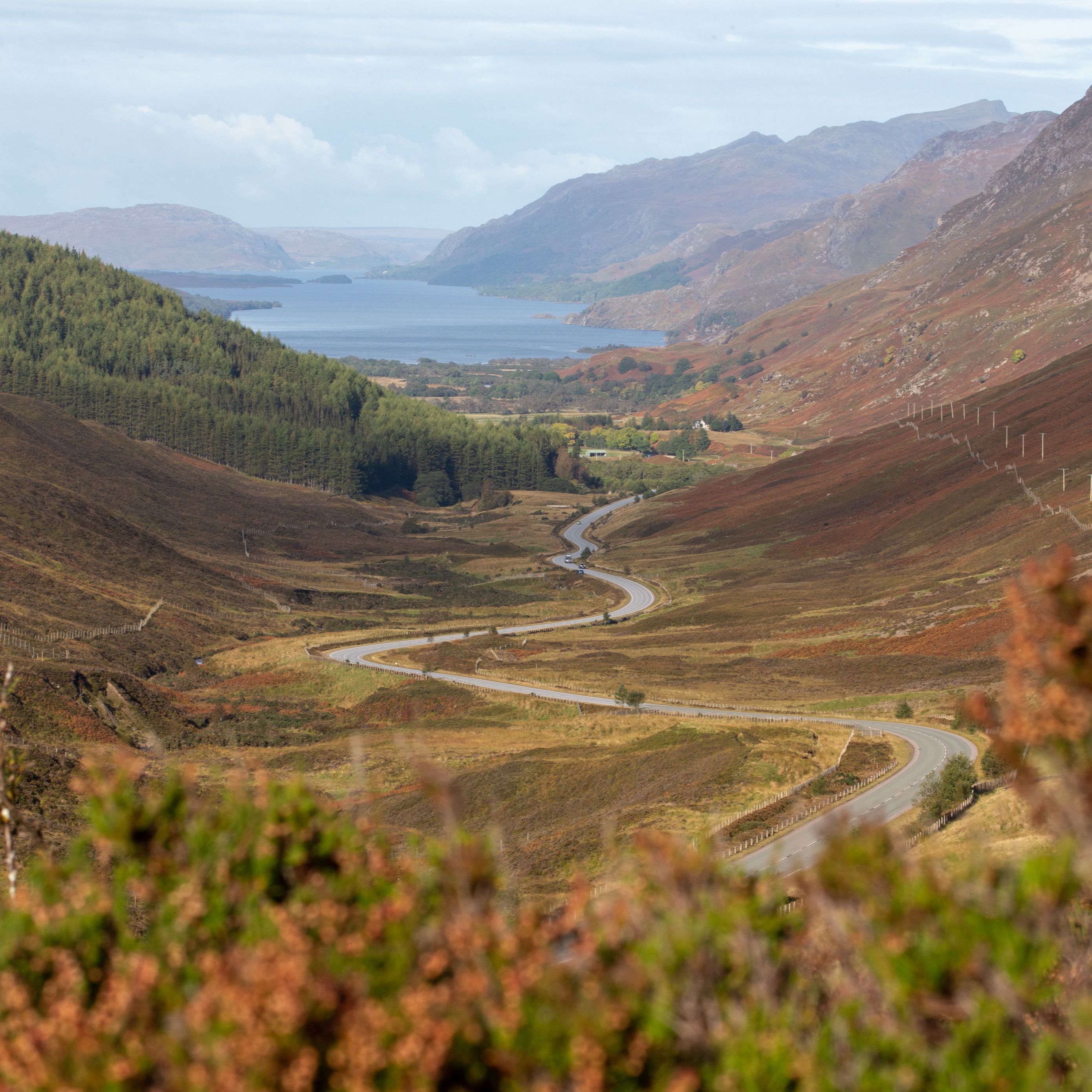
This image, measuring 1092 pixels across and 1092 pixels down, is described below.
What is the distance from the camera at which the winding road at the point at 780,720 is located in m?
46.0

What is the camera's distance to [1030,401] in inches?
6467

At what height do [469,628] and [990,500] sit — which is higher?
[990,500]

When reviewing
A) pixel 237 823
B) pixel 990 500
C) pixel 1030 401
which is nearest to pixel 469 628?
pixel 990 500

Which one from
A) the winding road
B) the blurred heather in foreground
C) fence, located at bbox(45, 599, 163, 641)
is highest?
the blurred heather in foreground

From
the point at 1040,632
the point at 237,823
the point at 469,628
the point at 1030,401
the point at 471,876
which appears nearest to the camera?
the point at 1040,632

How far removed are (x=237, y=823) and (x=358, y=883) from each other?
1.96 m

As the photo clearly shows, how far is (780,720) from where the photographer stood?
254 ft

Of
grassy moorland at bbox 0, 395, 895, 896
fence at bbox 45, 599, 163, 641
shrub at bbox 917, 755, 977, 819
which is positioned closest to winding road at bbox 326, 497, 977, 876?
shrub at bbox 917, 755, 977, 819

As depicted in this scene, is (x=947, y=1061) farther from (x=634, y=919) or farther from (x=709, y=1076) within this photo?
(x=634, y=919)

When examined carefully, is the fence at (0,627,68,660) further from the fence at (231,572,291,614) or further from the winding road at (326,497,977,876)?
the fence at (231,572,291,614)

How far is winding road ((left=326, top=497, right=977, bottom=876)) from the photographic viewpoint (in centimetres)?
4597

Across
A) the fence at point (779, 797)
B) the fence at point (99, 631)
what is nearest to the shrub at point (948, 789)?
the fence at point (779, 797)

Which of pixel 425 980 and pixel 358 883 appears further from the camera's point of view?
pixel 358 883

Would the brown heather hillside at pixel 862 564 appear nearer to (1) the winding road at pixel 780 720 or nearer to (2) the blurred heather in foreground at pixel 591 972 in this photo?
(1) the winding road at pixel 780 720
